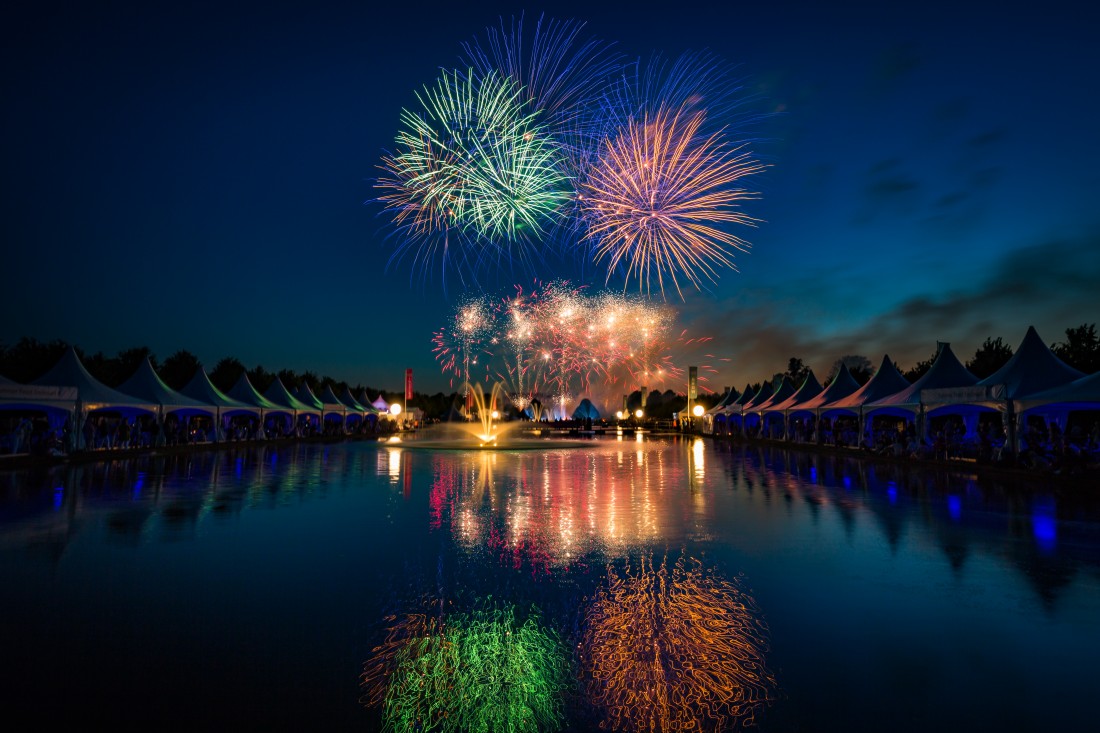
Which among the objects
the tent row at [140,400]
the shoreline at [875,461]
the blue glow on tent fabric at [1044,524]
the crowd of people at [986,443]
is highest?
the tent row at [140,400]

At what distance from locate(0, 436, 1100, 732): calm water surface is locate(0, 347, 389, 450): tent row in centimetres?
1499

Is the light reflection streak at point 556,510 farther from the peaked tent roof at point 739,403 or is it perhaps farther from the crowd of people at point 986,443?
the peaked tent roof at point 739,403

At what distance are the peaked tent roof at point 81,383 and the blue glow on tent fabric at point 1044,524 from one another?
1247 inches

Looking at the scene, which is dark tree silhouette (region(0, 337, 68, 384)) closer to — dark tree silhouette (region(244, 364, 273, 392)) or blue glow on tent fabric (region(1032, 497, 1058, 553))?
dark tree silhouette (region(244, 364, 273, 392))

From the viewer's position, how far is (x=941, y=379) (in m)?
27.4

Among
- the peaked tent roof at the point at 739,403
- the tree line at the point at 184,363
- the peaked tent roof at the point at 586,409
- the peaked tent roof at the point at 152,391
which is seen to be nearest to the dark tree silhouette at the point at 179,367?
the tree line at the point at 184,363

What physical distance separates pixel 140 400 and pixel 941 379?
37.0 metres

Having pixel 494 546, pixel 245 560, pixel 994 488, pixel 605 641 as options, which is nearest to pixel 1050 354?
pixel 994 488

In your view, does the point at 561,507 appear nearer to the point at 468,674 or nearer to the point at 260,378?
the point at 468,674

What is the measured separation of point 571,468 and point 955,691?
1943cm

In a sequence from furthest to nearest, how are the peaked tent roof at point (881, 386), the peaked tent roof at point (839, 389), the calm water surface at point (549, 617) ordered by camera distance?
the peaked tent roof at point (839, 389) → the peaked tent roof at point (881, 386) → the calm water surface at point (549, 617)

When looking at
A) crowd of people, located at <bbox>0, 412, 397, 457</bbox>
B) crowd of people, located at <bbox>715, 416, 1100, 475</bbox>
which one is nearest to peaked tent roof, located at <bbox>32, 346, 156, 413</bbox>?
crowd of people, located at <bbox>0, 412, 397, 457</bbox>

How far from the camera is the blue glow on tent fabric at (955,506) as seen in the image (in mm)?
12570

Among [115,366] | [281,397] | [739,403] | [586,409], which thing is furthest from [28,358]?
[586,409]
